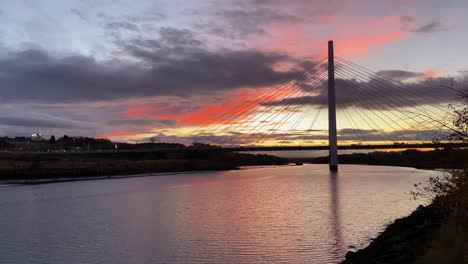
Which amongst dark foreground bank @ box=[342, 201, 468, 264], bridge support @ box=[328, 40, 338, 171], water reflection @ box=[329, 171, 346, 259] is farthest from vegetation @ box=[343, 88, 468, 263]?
bridge support @ box=[328, 40, 338, 171]

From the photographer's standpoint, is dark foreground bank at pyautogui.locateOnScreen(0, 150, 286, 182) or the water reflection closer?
the water reflection

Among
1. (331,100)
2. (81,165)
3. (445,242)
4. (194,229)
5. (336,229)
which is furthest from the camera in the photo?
(81,165)

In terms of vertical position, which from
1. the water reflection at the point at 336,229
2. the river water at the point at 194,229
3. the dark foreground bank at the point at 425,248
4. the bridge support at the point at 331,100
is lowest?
the river water at the point at 194,229

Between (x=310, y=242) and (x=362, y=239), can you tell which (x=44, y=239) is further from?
(x=362, y=239)

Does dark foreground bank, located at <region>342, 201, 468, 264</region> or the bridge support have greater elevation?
the bridge support

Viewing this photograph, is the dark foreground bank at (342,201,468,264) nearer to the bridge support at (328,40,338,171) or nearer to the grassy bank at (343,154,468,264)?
the grassy bank at (343,154,468,264)

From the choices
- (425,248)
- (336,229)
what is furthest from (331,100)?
(425,248)

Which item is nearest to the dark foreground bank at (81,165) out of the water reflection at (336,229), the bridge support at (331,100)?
the bridge support at (331,100)

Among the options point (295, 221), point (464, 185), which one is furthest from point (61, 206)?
point (464, 185)

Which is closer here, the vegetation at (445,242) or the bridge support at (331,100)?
the vegetation at (445,242)

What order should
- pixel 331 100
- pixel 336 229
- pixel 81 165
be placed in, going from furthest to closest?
pixel 81 165
pixel 331 100
pixel 336 229

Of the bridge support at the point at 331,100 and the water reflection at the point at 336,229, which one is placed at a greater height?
the bridge support at the point at 331,100

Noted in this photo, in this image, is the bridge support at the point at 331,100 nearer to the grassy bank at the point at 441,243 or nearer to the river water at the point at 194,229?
the river water at the point at 194,229

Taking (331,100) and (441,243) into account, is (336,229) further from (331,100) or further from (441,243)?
(331,100)
